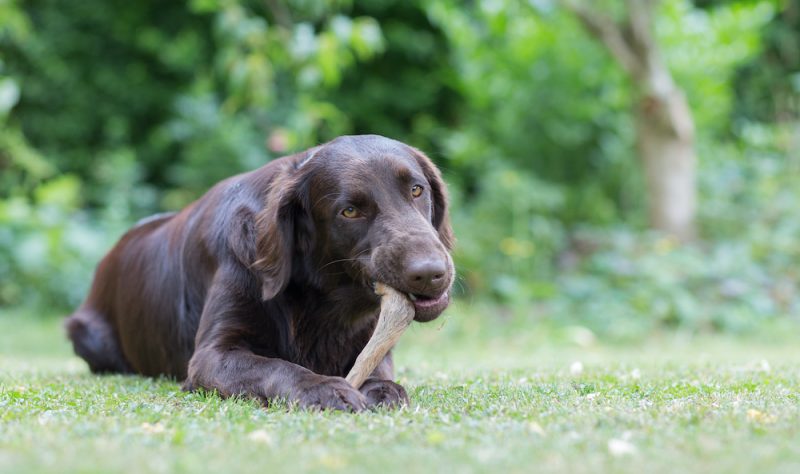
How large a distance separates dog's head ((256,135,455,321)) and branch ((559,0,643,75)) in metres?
6.76

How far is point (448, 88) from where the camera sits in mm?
15477

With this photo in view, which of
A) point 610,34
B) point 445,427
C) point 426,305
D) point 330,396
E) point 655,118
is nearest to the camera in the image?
point 445,427

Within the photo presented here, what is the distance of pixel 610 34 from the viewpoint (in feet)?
33.9

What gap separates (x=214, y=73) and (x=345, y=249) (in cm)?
1070

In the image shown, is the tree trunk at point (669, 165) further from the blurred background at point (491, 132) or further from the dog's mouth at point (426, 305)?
the dog's mouth at point (426, 305)

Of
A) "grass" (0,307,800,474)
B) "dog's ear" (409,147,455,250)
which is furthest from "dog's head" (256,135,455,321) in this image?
"grass" (0,307,800,474)

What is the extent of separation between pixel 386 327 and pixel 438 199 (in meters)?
1.05

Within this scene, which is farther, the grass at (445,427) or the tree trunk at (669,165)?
the tree trunk at (669,165)

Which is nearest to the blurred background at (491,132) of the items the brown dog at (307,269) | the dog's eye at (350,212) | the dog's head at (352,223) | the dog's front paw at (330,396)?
the brown dog at (307,269)

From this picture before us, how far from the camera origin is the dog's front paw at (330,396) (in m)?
3.18

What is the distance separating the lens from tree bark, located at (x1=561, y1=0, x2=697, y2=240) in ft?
33.9

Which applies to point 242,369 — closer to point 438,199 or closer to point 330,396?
point 330,396

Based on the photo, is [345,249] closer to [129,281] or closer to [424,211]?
[424,211]

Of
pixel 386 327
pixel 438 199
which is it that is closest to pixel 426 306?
pixel 386 327
